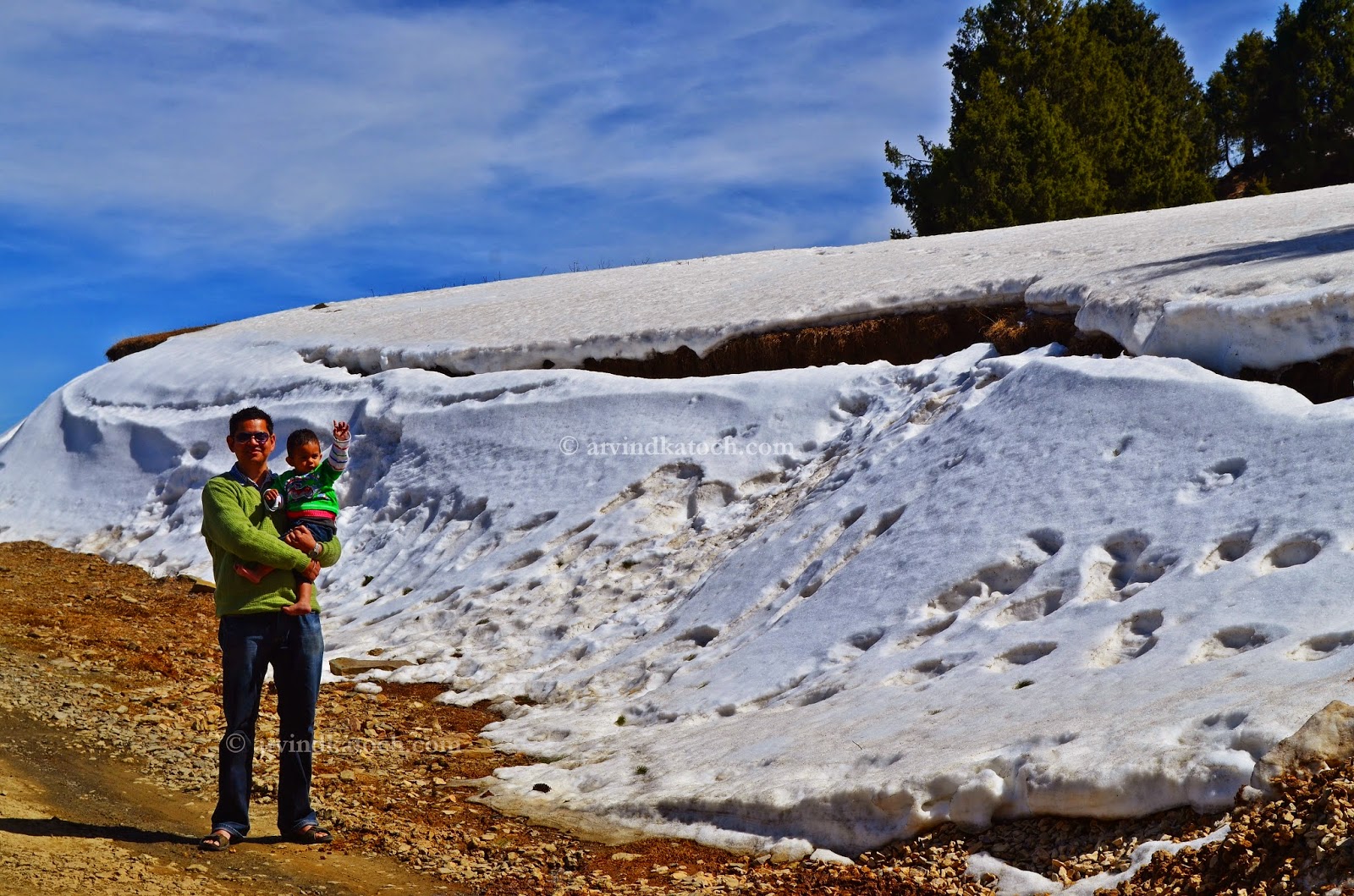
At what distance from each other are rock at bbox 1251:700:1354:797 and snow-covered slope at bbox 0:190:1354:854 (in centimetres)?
12

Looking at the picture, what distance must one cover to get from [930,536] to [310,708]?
4.97 meters

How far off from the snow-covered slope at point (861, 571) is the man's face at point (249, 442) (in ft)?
8.91

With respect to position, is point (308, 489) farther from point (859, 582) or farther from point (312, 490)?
point (859, 582)

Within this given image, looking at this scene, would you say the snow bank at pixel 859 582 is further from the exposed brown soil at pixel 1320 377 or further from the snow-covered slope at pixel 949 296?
the snow-covered slope at pixel 949 296

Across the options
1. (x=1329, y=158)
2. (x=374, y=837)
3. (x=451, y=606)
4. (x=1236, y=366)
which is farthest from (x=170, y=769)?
(x=1329, y=158)

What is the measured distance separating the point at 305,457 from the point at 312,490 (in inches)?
8.2

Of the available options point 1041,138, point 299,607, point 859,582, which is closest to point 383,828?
point 299,607

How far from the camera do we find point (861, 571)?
31.9 ft

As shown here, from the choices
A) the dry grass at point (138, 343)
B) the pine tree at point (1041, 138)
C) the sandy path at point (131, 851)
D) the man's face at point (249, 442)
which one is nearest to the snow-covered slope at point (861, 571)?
the sandy path at point (131, 851)

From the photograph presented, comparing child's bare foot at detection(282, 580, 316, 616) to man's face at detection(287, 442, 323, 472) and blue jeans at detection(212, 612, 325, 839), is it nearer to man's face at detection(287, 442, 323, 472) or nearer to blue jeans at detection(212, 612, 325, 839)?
blue jeans at detection(212, 612, 325, 839)

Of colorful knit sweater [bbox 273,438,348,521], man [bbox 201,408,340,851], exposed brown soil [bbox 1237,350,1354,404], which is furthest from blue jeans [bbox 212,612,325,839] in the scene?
exposed brown soil [bbox 1237,350,1354,404]

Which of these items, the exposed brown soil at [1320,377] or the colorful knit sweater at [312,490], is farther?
the exposed brown soil at [1320,377]

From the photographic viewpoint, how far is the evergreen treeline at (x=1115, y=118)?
103ft

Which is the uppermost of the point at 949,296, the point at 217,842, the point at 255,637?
the point at 949,296
